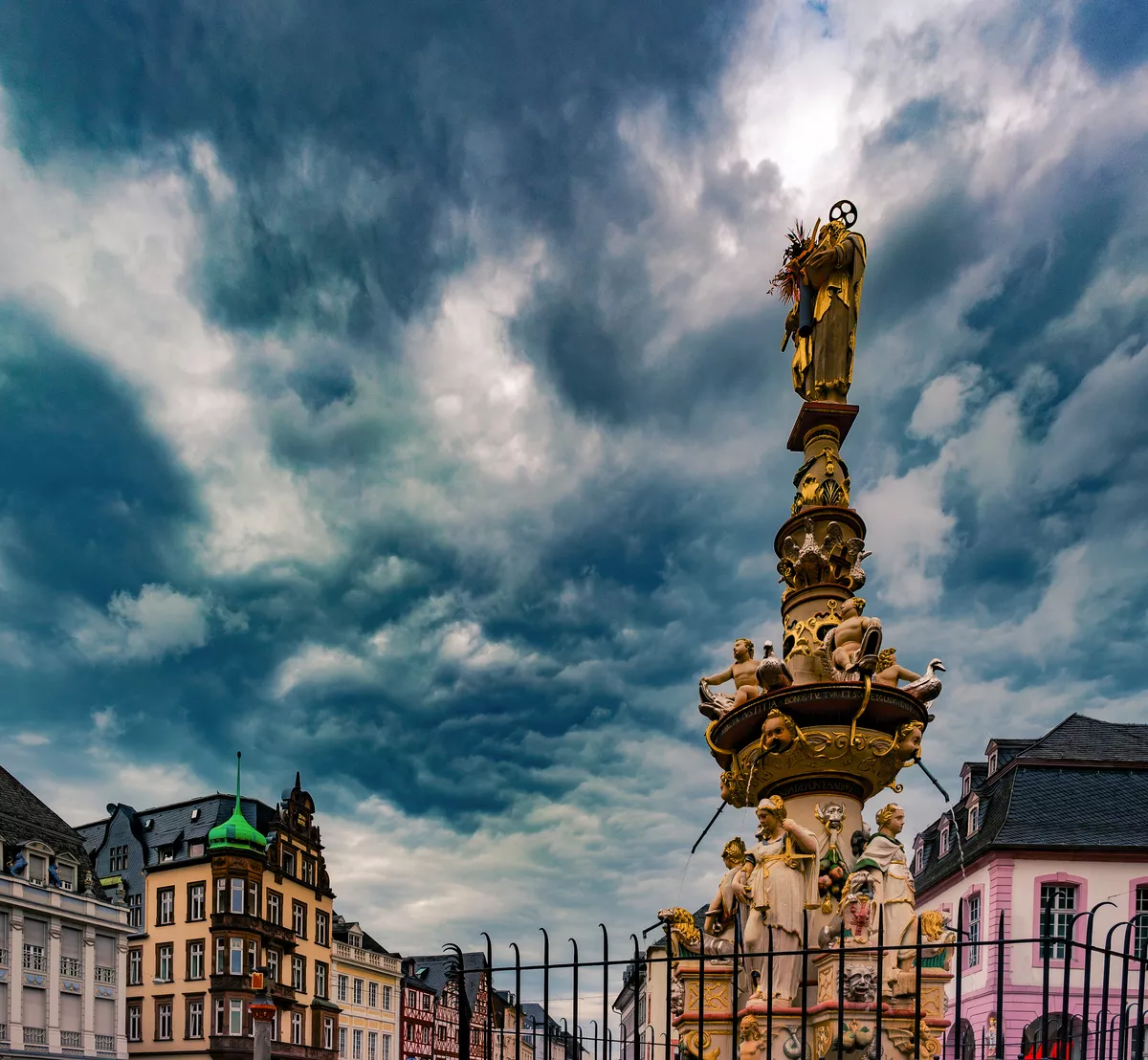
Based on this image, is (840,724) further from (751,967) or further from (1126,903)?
(1126,903)

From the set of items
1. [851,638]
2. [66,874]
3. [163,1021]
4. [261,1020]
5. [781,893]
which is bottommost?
[163,1021]

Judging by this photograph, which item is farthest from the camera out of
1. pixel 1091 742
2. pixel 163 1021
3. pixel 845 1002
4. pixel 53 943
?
pixel 163 1021

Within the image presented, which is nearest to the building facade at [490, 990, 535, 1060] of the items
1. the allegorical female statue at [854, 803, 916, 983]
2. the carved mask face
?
the allegorical female statue at [854, 803, 916, 983]

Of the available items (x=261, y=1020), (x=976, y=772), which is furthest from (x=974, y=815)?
(x=261, y=1020)

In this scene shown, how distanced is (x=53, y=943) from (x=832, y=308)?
3456 centimetres

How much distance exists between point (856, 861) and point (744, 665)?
2.84 metres

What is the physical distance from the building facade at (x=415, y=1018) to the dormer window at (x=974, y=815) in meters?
37.1

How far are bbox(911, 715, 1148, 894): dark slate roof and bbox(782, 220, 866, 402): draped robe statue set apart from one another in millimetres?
15190

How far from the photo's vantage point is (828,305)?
15727mm

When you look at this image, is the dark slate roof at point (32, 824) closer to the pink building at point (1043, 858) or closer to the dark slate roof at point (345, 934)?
the dark slate roof at point (345, 934)

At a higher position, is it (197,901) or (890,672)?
(890,672)

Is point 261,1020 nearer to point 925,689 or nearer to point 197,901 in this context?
point 925,689

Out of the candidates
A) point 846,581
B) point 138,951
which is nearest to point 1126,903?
point 846,581

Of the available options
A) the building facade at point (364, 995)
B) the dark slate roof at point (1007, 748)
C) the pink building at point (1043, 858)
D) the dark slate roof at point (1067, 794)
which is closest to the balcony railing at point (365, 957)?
the building facade at point (364, 995)
